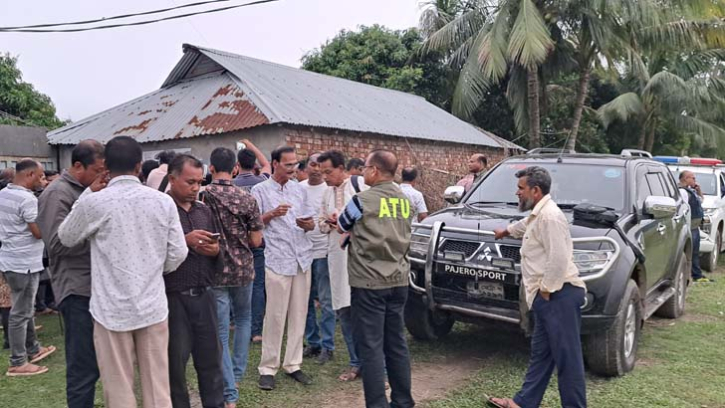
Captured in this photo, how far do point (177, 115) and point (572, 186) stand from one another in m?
9.52

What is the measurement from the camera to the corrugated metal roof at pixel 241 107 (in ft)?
36.7

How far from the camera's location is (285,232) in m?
4.44

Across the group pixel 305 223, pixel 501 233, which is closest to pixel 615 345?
pixel 501 233

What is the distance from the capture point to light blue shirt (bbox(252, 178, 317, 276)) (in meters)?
4.43

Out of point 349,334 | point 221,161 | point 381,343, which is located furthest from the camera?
point 349,334

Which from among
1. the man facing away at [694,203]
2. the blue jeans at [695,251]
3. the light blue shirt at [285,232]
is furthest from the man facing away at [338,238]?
the blue jeans at [695,251]

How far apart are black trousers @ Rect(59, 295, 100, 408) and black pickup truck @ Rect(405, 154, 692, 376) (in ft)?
8.81

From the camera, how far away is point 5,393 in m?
4.47

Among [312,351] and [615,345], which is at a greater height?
[615,345]

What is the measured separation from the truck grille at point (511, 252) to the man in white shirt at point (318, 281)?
1533 millimetres

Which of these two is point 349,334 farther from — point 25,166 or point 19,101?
point 19,101

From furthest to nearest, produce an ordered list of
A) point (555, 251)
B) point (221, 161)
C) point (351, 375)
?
1. point (351, 375)
2. point (221, 161)
3. point (555, 251)

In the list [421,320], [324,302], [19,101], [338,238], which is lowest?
[421,320]

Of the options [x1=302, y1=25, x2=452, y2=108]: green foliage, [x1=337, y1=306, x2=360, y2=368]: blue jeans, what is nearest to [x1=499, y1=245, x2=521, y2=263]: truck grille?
[x1=337, y1=306, x2=360, y2=368]: blue jeans
